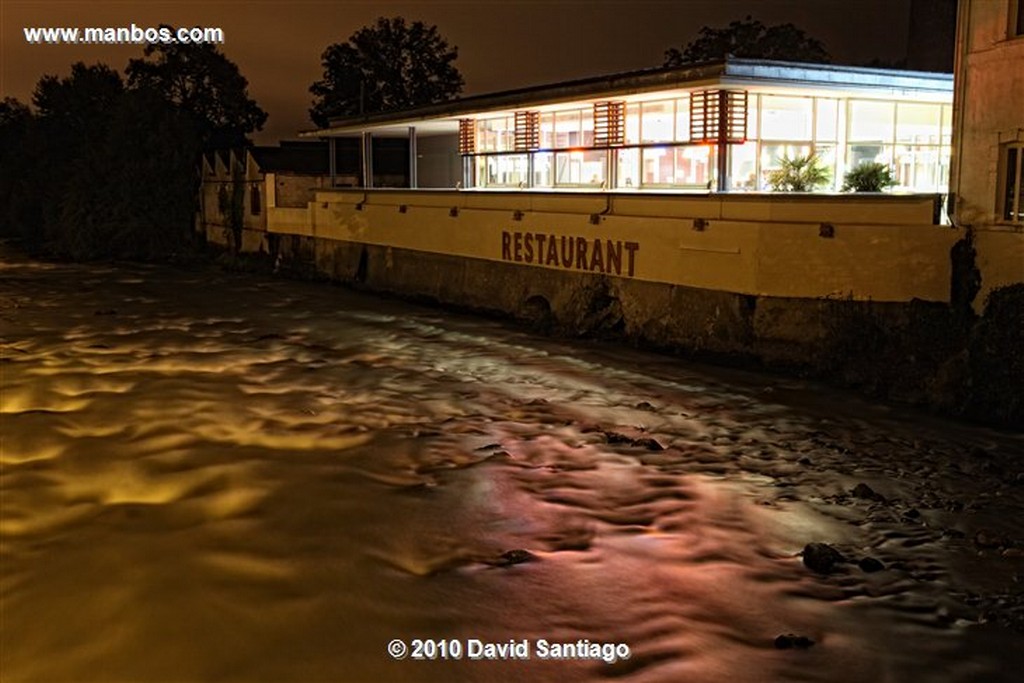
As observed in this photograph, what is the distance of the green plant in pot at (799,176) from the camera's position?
20.0 m

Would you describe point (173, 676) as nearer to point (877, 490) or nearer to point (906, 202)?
point (877, 490)

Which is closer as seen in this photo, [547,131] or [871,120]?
[871,120]

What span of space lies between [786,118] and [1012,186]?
7027 mm

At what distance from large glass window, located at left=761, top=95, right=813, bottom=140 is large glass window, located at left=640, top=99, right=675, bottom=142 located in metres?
2.19

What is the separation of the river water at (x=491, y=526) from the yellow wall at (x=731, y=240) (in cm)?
182

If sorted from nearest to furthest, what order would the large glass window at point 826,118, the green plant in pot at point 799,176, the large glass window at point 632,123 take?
the green plant in pot at point 799,176, the large glass window at point 826,118, the large glass window at point 632,123

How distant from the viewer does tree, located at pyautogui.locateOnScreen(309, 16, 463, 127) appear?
55719 mm

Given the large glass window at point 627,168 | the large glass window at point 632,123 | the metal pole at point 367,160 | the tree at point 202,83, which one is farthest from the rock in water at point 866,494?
the tree at point 202,83

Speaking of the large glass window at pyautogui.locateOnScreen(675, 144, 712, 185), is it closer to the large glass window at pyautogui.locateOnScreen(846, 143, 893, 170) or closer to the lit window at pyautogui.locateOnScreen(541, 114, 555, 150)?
the large glass window at pyautogui.locateOnScreen(846, 143, 893, 170)

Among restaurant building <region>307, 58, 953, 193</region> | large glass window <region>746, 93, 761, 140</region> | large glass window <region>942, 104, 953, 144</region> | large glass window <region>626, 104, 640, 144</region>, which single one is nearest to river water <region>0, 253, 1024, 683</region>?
restaurant building <region>307, 58, 953, 193</region>

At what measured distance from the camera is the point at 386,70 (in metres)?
55.8

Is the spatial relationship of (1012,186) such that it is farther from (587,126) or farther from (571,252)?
(587,126)

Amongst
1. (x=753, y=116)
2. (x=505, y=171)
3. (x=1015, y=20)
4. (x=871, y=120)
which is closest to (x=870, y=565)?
(x=1015, y=20)

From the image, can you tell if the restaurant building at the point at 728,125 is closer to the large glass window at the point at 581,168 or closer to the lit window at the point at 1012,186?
the large glass window at the point at 581,168
